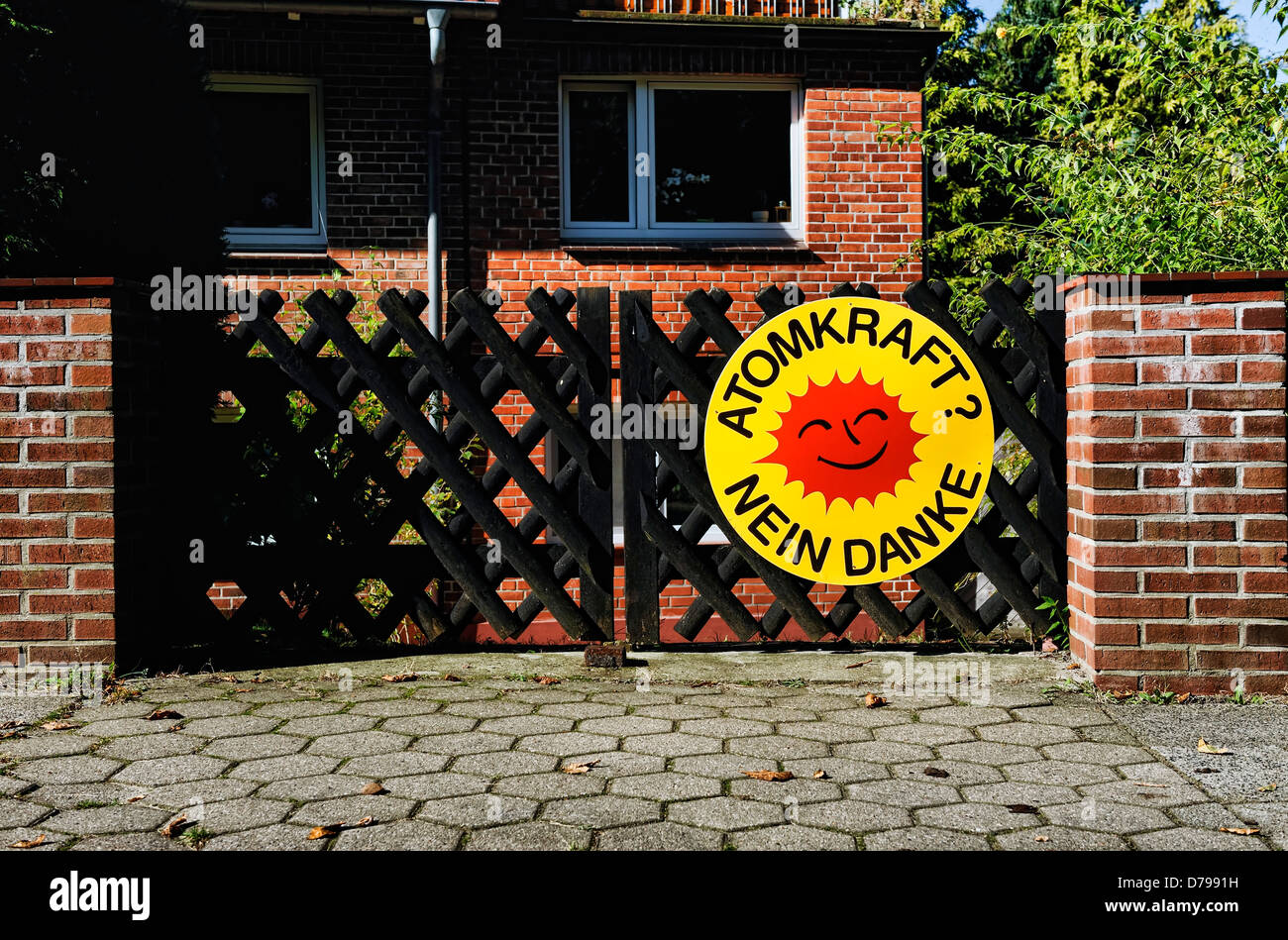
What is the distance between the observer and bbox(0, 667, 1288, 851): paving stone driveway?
3.00 metres

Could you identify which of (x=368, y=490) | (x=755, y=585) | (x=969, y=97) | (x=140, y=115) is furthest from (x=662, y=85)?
(x=140, y=115)

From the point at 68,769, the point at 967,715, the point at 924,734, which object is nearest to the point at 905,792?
the point at 924,734

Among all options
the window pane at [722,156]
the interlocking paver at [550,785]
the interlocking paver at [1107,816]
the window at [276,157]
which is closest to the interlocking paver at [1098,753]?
the interlocking paver at [1107,816]

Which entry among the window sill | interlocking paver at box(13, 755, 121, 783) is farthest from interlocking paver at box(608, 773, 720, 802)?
the window sill

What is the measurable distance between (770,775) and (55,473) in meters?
3.04

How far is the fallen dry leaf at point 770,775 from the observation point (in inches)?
136

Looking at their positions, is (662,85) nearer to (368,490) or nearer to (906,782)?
Result: (368,490)

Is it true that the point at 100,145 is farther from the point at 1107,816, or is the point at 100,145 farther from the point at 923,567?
the point at 1107,816

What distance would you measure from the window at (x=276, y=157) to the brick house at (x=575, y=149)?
16 mm

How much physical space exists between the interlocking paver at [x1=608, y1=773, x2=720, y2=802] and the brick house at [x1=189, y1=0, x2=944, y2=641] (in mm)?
5744

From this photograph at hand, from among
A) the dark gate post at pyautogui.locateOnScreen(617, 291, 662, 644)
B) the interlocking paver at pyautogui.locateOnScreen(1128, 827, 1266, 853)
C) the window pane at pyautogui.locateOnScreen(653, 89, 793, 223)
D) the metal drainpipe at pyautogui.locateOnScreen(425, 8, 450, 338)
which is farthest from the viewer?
the window pane at pyautogui.locateOnScreen(653, 89, 793, 223)

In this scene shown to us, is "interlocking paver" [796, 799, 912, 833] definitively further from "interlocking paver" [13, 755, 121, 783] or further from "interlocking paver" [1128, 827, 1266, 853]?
"interlocking paver" [13, 755, 121, 783]

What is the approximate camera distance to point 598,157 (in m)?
9.98

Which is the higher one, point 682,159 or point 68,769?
point 682,159
